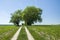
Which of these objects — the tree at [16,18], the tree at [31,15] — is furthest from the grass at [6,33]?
the tree at [16,18]

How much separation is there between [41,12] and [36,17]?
7.59 m

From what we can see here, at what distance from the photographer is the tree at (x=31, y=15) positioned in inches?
3369

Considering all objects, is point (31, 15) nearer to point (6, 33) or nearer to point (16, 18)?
point (16, 18)

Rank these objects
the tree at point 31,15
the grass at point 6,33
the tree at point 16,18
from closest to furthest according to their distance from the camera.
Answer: the grass at point 6,33 < the tree at point 31,15 < the tree at point 16,18

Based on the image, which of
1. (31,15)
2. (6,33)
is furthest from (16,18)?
(6,33)

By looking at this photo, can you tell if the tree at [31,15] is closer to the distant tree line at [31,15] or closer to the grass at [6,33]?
the distant tree line at [31,15]

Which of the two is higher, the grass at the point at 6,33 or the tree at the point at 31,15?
the tree at the point at 31,15

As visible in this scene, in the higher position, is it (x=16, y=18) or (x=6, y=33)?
(x=16, y=18)

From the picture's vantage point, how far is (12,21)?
107 m

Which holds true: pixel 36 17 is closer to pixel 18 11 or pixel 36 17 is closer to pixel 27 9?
pixel 27 9

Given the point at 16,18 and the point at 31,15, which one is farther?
the point at 16,18

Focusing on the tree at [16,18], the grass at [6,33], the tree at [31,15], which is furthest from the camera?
the tree at [16,18]

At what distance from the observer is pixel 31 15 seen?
86.2m

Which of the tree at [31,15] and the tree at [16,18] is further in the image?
the tree at [16,18]
